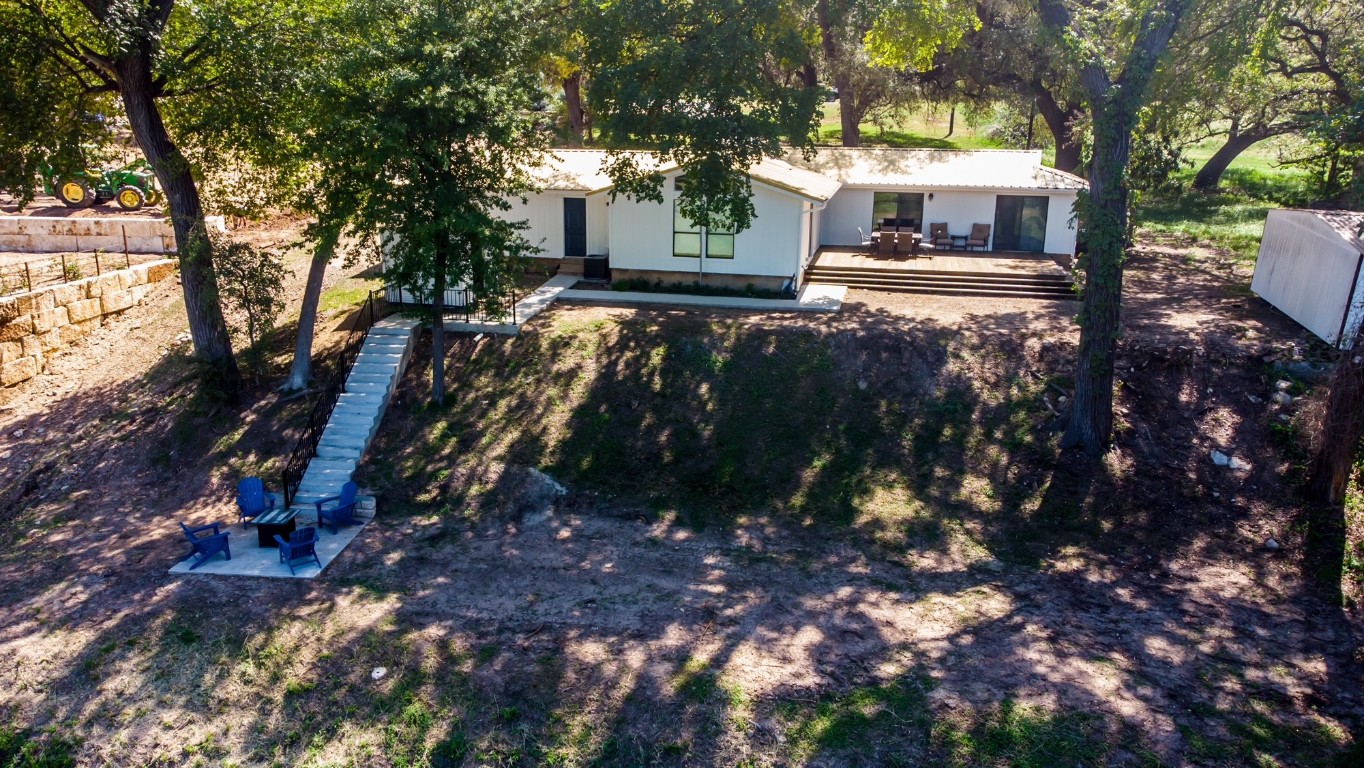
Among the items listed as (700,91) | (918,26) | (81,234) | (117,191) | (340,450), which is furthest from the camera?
(117,191)

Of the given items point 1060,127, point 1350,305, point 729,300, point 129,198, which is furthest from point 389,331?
point 1060,127

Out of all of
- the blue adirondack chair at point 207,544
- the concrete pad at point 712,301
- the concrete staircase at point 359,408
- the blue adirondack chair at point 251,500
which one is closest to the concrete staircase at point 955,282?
the concrete pad at point 712,301

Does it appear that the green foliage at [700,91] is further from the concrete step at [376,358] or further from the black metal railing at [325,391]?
the black metal railing at [325,391]

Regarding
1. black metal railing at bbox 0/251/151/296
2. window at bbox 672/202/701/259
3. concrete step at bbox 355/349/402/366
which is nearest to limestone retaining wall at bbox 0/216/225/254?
black metal railing at bbox 0/251/151/296

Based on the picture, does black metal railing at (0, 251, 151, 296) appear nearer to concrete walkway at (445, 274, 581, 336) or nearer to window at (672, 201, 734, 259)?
concrete walkway at (445, 274, 581, 336)

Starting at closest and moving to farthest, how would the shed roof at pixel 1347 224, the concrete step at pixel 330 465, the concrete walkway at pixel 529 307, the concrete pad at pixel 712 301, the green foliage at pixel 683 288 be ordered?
the concrete step at pixel 330 465 → the shed roof at pixel 1347 224 → the concrete walkway at pixel 529 307 → the concrete pad at pixel 712 301 → the green foliage at pixel 683 288

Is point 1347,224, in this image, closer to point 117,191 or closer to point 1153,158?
point 1153,158

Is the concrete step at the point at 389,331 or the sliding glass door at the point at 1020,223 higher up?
the sliding glass door at the point at 1020,223
